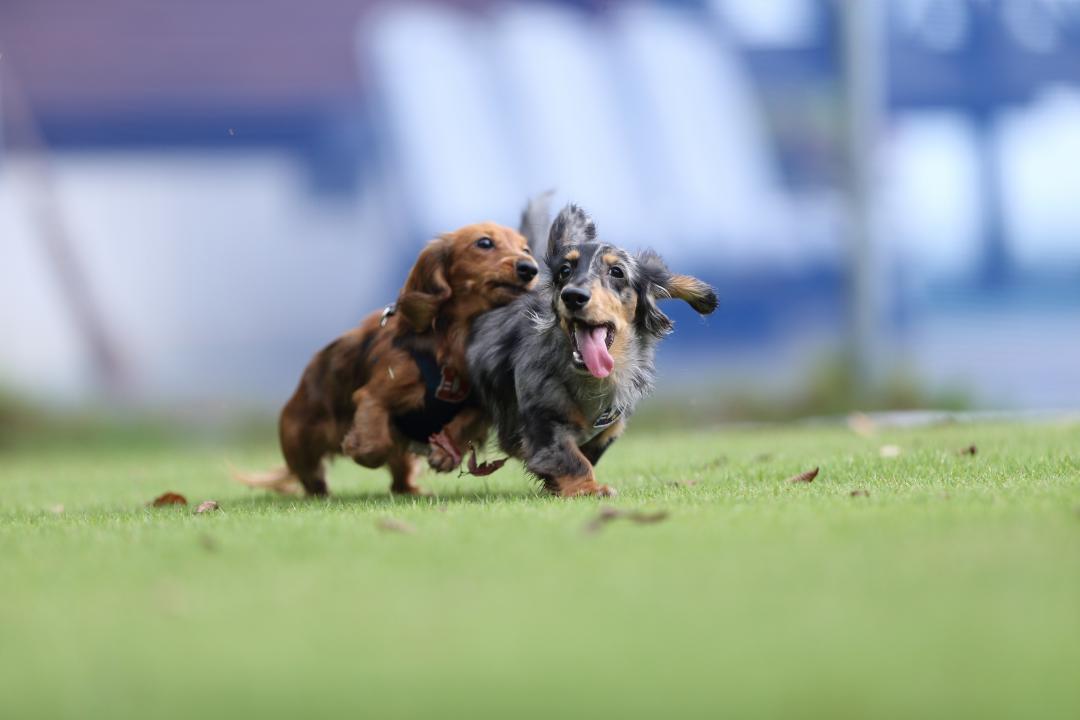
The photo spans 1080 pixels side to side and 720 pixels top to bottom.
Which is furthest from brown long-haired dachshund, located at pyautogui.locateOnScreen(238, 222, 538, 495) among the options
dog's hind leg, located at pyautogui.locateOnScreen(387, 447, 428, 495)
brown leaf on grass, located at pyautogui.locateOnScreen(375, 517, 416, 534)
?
brown leaf on grass, located at pyautogui.locateOnScreen(375, 517, 416, 534)

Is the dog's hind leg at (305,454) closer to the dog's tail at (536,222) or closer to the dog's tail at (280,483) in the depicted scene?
the dog's tail at (280,483)

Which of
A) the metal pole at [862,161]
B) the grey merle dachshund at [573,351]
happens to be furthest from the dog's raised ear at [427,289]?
the metal pole at [862,161]

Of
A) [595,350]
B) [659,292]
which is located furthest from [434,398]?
[659,292]

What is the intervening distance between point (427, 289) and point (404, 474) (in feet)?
2.11

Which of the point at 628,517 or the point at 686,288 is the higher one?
the point at 686,288

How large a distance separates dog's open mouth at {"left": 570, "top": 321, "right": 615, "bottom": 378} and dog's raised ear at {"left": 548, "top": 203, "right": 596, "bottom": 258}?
1.16 ft

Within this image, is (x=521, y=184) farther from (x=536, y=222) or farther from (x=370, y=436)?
(x=370, y=436)

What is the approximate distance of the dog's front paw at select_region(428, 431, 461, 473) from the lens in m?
3.61

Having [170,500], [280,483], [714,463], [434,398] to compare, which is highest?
[434,398]

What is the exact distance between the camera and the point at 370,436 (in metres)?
3.66

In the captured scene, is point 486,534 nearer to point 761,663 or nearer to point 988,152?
point 761,663

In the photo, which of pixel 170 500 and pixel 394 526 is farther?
pixel 170 500

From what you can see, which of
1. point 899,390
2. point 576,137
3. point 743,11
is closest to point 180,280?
point 576,137

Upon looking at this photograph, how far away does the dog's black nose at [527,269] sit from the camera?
366 cm
